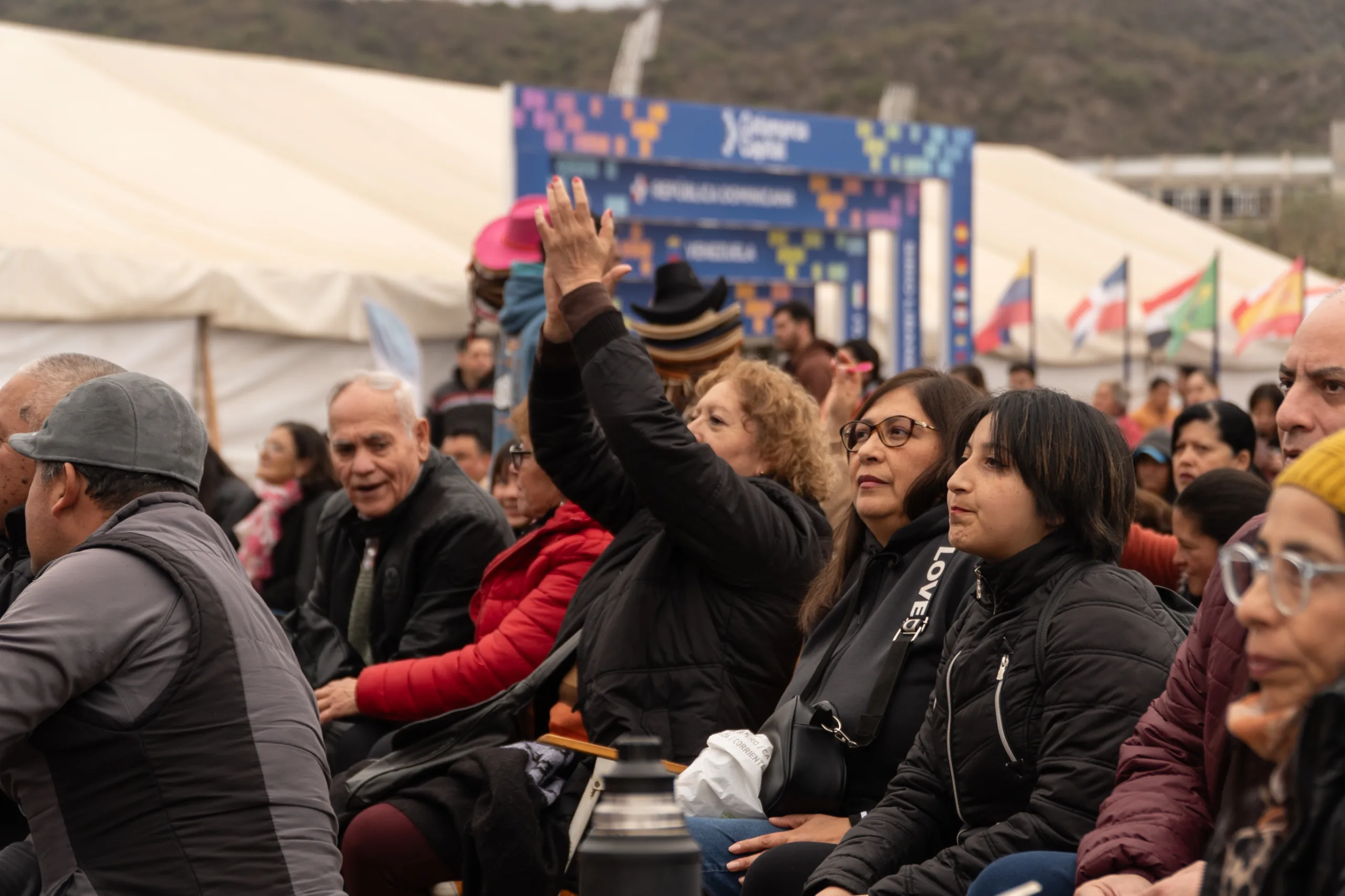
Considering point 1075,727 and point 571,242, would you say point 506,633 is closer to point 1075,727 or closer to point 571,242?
point 571,242

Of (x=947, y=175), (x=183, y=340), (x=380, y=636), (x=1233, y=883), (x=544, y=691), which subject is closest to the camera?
(x=1233, y=883)

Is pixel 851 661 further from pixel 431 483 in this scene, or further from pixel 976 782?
pixel 431 483

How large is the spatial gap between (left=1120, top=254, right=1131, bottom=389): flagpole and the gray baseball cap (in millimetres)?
13604

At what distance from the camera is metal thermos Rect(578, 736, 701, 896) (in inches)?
98.1

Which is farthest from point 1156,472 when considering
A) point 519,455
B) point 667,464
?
point 667,464

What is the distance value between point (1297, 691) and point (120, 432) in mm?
2024

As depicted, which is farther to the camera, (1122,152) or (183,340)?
(1122,152)

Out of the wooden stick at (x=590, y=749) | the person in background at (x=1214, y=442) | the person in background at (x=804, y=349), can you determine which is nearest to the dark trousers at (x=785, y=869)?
the wooden stick at (x=590, y=749)

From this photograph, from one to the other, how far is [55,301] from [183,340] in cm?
104

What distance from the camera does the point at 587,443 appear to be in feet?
14.4

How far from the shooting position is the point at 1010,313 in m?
15.6

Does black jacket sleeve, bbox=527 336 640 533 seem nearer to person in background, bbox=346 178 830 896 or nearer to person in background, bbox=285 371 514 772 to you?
Result: person in background, bbox=346 178 830 896

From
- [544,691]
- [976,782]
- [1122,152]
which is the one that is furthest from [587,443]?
[1122,152]

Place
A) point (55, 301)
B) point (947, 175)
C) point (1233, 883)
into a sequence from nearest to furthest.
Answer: point (1233, 883) → point (55, 301) → point (947, 175)
